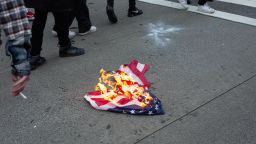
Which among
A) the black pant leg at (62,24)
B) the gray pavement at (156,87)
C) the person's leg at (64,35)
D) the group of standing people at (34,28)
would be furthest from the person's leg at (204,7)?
the black pant leg at (62,24)

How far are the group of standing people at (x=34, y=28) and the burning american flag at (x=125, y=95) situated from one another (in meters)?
0.77

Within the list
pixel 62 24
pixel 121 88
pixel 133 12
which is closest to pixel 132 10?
pixel 133 12

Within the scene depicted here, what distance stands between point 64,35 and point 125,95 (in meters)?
1.37

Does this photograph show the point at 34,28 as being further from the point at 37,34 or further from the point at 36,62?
the point at 36,62

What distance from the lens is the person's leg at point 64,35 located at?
4.61m

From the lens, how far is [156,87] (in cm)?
423

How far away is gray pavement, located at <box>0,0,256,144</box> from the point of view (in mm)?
3410

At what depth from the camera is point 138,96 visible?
12.7ft

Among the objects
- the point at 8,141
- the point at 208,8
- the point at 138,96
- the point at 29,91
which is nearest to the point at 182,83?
the point at 138,96

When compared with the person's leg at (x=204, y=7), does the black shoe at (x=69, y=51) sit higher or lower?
lower

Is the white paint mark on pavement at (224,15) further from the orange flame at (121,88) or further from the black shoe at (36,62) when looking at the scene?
the black shoe at (36,62)

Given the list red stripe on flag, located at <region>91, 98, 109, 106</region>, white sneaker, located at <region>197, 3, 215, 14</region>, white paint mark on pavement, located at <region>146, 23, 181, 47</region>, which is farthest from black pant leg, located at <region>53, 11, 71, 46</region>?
white sneaker, located at <region>197, 3, 215, 14</region>

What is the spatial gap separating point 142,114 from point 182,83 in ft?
2.71

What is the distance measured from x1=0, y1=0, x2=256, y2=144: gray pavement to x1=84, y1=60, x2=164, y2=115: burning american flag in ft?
0.24
